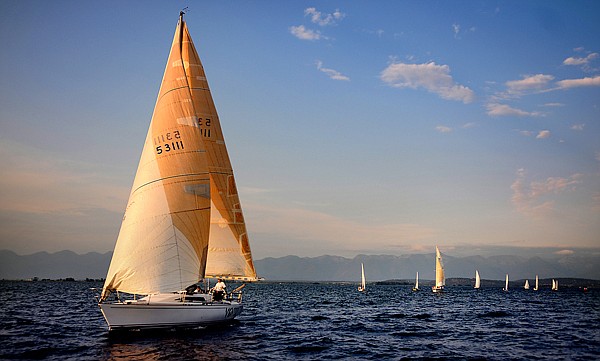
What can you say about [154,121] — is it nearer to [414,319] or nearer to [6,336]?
[6,336]

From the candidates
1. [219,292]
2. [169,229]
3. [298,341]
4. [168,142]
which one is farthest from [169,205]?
[298,341]

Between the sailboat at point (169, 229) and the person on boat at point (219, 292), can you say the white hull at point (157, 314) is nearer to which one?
the sailboat at point (169, 229)

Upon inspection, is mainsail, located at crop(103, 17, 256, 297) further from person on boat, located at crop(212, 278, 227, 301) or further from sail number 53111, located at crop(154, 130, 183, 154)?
person on boat, located at crop(212, 278, 227, 301)

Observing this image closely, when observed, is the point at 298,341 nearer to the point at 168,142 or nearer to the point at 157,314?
the point at 157,314

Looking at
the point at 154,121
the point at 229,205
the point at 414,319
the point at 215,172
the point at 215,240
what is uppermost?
the point at 154,121

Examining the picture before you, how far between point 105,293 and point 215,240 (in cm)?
935

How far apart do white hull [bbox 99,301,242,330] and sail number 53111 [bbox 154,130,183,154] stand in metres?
9.08

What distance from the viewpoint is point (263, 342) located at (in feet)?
98.4

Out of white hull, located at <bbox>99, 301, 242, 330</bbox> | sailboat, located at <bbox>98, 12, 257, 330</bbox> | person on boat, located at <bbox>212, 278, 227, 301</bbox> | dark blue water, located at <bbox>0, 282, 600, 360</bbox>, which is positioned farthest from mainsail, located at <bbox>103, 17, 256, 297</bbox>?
dark blue water, located at <bbox>0, 282, 600, 360</bbox>

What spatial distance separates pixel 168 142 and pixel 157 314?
33.1 feet

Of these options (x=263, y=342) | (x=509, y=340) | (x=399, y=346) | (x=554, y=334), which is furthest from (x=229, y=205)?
(x=554, y=334)

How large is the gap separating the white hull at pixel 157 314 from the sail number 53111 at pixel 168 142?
9077 mm

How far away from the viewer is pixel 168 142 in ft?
98.9

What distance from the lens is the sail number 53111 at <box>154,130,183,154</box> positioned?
3008 centimetres
